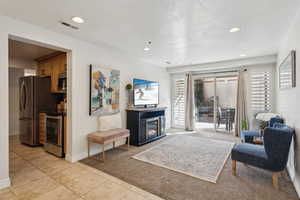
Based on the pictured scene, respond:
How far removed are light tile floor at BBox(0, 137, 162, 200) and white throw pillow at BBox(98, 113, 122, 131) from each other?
90cm

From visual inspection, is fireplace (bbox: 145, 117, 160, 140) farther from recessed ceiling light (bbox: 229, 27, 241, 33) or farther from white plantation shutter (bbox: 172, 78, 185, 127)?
recessed ceiling light (bbox: 229, 27, 241, 33)

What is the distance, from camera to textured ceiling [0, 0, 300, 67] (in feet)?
6.20

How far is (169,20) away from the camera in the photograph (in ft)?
7.47

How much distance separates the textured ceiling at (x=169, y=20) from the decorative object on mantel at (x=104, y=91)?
0.69m

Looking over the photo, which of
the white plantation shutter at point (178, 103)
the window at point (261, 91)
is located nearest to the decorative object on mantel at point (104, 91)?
the white plantation shutter at point (178, 103)

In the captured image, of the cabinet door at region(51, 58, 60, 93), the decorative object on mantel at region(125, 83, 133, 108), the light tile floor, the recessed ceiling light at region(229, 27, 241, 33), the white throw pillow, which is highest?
the recessed ceiling light at region(229, 27, 241, 33)

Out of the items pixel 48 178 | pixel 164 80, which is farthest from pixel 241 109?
pixel 48 178

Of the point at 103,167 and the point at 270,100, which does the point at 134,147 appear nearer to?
the point at 103,167

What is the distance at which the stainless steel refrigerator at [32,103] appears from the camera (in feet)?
12.5

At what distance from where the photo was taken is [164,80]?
6.06 meters

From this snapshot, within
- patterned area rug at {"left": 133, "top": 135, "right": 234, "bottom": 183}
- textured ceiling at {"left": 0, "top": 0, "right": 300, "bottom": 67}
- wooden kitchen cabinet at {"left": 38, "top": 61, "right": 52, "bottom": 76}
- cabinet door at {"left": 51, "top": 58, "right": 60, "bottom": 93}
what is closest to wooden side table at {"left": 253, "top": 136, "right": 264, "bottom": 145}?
patterned area rug at {"left": 133, "top": 135, "right": 234, "bottom": 183}

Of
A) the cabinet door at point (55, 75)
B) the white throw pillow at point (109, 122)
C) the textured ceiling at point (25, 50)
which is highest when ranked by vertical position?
the textured ceiling at point (25, 50)

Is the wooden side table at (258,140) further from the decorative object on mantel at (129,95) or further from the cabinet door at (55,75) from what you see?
the cabinet door at (55,75)

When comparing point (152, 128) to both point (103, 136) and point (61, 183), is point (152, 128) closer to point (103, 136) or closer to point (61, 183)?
point (103, 136)
